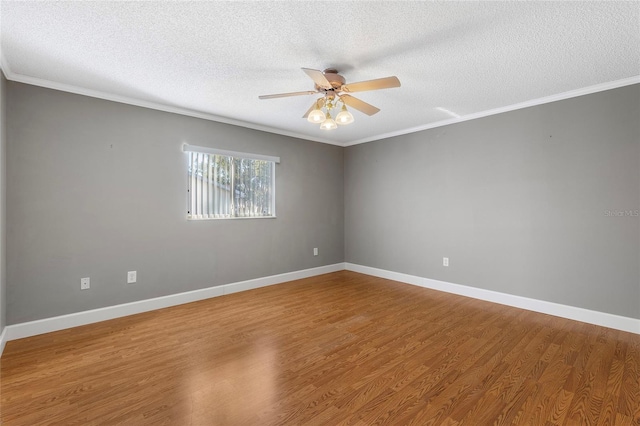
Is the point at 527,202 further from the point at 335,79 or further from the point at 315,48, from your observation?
the point at 315,48

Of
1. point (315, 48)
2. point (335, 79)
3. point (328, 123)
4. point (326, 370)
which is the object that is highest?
point (315, 48)

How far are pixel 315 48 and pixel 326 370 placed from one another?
238 cm

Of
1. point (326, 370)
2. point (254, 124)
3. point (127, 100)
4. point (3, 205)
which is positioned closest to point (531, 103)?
point (254, 124)

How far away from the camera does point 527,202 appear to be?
11.3 feet

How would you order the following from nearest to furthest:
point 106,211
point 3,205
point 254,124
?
point 3,205 < point 106,211 < point 254,124

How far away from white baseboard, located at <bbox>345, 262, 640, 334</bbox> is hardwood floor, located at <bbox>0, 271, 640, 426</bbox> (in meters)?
0.13

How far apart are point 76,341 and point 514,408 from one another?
344cm

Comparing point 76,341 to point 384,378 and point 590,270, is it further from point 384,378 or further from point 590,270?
point 590,270

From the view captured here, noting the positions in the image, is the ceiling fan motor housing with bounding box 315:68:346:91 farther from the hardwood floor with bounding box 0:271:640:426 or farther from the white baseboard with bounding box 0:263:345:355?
the white baseboard with bounding box 0:263:345:355

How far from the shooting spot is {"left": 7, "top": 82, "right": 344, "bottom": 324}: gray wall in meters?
2.73

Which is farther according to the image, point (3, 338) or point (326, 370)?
point (3, 338)

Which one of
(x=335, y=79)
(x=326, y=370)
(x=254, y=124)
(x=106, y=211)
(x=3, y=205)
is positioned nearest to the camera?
(x=326, y=370)

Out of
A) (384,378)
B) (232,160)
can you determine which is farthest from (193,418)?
(232,160)

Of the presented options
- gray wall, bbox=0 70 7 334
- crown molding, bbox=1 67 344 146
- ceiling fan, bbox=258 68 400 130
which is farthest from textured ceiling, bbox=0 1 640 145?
gray wall, bbox=0 70 7 334
